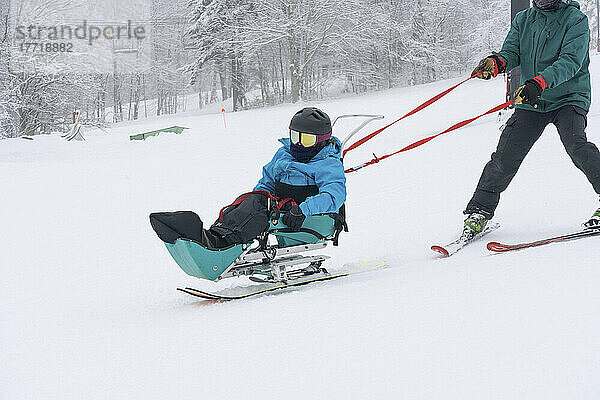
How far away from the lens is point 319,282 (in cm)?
325

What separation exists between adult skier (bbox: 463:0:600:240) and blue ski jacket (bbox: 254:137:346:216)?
1136mm

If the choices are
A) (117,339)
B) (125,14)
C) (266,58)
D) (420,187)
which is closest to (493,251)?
(117,339)

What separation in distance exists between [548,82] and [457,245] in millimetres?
1222

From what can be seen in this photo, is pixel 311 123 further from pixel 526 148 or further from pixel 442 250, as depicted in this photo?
pixel 526 148

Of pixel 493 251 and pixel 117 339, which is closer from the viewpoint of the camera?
pixel 117 339

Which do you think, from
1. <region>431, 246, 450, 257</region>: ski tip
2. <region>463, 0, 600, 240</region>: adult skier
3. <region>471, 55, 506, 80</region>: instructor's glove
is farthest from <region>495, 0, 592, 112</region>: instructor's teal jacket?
<region>431, 246, 450, 257</region>: ski tip

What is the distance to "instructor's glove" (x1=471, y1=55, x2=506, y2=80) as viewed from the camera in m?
3.55

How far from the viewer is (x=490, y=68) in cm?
357

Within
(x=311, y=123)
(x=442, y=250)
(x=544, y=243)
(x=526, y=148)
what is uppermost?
(x=311, y=123)

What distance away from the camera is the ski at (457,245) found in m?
3.69

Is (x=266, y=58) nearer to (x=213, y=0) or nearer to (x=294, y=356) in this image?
(x=213, y=0)

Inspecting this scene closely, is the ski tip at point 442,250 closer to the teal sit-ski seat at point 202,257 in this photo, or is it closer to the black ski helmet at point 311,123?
the black ski helmet at point 311,123

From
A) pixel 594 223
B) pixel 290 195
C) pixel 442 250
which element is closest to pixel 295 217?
pixel 290 195

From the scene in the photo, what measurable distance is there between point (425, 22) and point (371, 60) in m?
3.92
